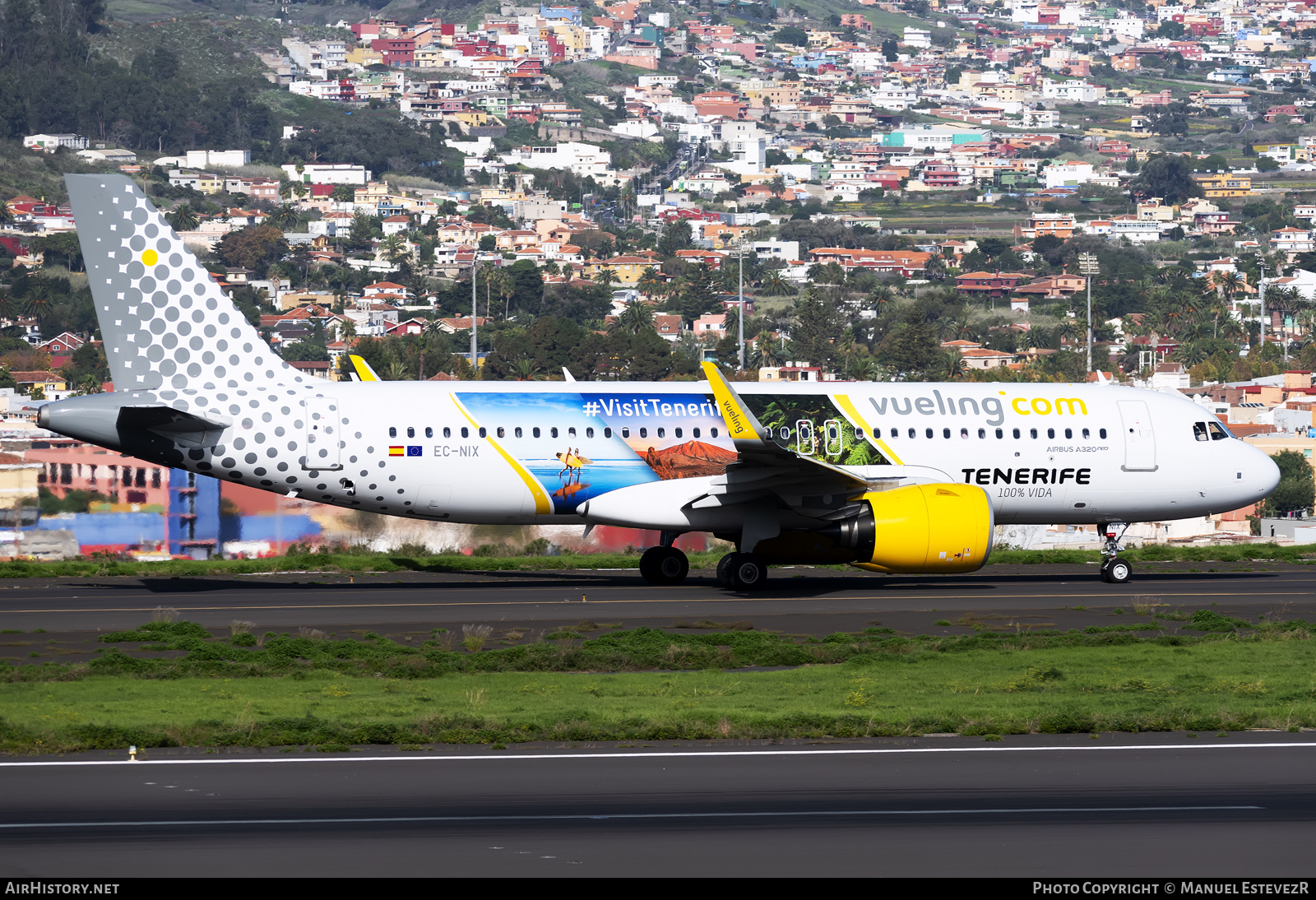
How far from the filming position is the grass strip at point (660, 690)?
623 inches

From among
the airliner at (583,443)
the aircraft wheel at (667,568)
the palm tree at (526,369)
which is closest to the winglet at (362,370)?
the airliner at (583,443)

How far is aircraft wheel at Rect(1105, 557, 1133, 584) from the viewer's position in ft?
99.0

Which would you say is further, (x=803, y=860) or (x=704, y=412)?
(x=704, y=412)

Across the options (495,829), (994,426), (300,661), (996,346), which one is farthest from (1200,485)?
(996,346)

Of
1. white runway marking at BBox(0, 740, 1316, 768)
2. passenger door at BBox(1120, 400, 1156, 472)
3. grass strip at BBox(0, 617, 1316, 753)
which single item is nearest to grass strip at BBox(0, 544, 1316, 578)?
passenger door at BBox(1120, 400, 1156, 472)

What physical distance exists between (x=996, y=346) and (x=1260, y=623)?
6966 inches

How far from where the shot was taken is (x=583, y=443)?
28344 millimetres

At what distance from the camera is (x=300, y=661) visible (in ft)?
66.3

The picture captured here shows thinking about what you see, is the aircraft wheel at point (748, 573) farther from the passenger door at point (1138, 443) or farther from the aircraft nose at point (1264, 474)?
the aircraft nose at point (1264, 474)

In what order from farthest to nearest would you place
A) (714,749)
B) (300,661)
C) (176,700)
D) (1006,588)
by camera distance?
(1006,588) < (300,661) < (176,700) < (714,749)

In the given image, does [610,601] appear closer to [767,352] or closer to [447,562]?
[447,562]

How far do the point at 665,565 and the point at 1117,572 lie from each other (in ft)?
26.8

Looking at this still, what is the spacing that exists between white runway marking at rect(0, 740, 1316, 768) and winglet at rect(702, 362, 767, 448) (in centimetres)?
1156

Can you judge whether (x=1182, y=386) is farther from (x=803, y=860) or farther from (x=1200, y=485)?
(x=803, y=860)
